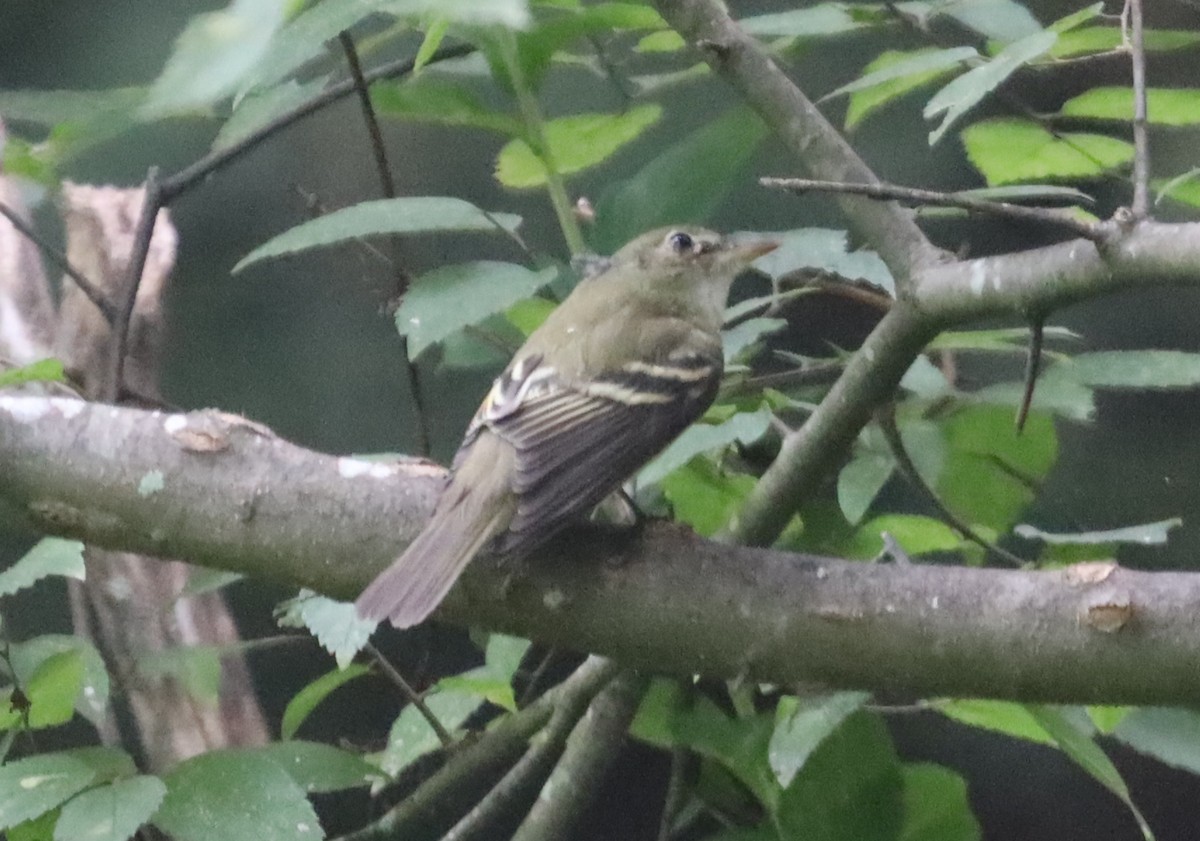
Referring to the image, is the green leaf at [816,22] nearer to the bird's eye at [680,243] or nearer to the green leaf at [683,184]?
the green leaf at [683,184]

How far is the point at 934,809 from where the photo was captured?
102 cm

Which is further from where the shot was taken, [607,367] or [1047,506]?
[1047,506]

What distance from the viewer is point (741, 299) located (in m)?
1.37

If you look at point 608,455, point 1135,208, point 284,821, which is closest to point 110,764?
point 284,821

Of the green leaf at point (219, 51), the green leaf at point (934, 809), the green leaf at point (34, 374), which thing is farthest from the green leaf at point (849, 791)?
the green leaf at point (219, 51)

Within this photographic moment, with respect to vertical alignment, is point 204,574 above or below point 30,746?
above

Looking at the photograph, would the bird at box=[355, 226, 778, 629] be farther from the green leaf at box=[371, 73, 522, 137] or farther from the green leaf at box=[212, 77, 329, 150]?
the green leaf at box=[212, 77, 329, 150]

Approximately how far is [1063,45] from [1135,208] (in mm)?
306

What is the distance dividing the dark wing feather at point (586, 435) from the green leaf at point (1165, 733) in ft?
1.20

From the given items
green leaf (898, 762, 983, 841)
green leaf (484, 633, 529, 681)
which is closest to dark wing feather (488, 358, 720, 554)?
green leaf (484, 633, 529, 681)

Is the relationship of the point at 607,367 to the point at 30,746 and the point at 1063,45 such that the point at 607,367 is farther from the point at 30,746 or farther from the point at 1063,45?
the point at 30,746

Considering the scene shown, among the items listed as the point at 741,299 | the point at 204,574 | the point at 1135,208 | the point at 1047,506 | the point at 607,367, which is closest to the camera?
the point at 1135,208

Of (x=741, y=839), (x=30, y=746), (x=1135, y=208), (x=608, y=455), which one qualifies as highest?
(x=1135, y=208)

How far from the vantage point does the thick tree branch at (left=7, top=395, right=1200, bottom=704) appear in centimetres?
59
